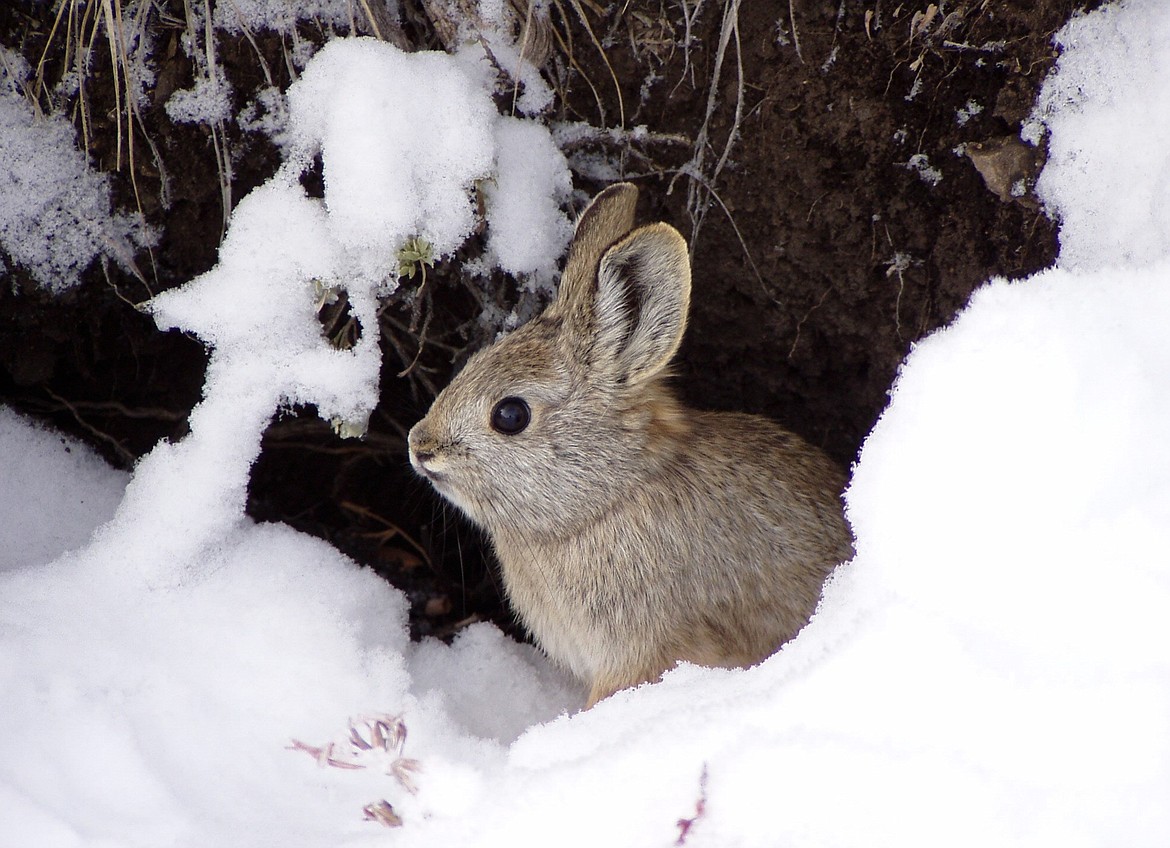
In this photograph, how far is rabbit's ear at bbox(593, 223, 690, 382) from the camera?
8.77 ft

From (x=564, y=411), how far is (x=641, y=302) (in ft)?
1.30

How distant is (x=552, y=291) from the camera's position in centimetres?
332

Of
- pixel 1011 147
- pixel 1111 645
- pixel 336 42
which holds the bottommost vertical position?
pixel 1111 645

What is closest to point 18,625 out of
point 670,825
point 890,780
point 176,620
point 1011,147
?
point 176,620

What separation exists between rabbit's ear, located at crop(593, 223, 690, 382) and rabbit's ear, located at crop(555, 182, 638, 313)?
0.09 metres

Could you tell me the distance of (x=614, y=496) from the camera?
2.98 meters

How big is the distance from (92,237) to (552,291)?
1.50 meters

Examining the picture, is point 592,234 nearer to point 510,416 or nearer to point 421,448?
point 510,416

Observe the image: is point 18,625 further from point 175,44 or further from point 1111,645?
point 1111,645

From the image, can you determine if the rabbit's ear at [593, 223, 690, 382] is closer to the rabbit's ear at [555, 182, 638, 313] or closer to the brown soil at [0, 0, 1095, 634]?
the rabbit's ear at [555, 182, 638, 313]

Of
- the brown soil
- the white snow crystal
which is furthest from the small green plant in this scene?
the white snow crystal

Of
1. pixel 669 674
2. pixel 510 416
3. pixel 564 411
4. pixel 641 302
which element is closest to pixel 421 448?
pixel 510 416

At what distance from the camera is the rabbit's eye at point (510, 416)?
2.91 m

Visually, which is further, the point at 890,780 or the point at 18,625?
the point at 18,625
